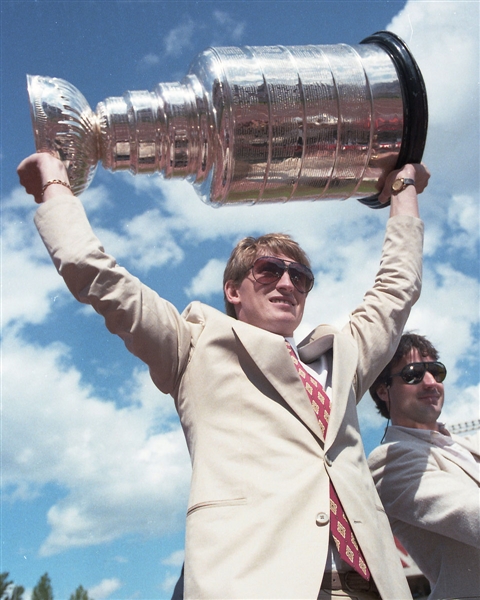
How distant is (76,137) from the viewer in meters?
2.96

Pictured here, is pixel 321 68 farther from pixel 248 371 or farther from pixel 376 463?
pixel 376 463

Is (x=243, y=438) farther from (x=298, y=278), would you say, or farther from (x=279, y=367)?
(x=298, y=278)

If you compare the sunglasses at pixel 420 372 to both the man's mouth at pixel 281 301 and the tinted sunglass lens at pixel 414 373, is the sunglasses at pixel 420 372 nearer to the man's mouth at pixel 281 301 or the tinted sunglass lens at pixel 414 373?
the tinted sunglass lens at pixel 414 373

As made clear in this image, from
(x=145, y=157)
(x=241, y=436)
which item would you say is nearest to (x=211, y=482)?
(x=241, y=436)

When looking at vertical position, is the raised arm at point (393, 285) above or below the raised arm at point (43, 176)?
below

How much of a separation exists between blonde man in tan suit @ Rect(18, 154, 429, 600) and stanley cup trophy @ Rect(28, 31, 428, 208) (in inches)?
10.1

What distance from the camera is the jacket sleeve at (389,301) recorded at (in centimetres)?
326

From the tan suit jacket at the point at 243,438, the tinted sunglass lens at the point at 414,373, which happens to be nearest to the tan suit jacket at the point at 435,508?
the tinted sunglass lens at the point at 414,373

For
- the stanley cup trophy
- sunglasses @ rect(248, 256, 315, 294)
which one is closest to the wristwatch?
the stanley cup trophy

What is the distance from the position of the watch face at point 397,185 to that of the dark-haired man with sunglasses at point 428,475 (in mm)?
1133

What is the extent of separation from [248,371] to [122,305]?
0.54m

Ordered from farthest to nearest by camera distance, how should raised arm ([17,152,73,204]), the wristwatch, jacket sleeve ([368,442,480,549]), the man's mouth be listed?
the wristwatch < jacket sleeve ([368,442,480,549]) < the man's mouth < raised arm ([17,152,73,204])

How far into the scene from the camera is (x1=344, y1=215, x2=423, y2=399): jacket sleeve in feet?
10.7

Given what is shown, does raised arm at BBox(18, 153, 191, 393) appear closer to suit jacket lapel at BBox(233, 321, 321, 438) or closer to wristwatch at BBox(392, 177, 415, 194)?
suit jacket lapel at BBox(233, 321, 321, 438)
